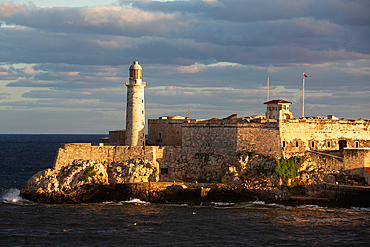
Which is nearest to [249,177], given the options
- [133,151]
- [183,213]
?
[183,213]

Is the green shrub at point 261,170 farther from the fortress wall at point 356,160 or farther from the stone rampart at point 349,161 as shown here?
the fortress wall at point 356,160

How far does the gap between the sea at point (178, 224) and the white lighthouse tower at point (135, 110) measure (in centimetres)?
893

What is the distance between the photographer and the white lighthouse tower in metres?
53.9

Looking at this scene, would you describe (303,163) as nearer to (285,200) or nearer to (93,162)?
(285,200)

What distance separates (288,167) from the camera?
4897 cm

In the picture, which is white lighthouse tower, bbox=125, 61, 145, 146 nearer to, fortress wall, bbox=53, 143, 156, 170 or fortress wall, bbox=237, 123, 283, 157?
fortress wall, bbox=53, 143, 156, 170

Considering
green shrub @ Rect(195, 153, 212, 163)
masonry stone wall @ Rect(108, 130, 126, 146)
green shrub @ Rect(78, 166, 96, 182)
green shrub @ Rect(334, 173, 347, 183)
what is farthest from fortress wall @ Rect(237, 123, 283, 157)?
green shrub @ Rect(78, 166, 96, 182)

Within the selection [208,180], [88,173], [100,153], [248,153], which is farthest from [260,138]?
[88,173]

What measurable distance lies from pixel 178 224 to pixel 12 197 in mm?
22093

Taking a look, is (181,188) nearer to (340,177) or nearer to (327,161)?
(327,161)

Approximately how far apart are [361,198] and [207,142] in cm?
1816

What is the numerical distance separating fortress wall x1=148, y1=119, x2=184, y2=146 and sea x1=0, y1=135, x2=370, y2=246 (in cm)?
1180

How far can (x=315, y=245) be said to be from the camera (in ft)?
112

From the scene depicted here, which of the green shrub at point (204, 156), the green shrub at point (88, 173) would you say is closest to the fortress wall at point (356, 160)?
the green shrub at point (204, 156)
